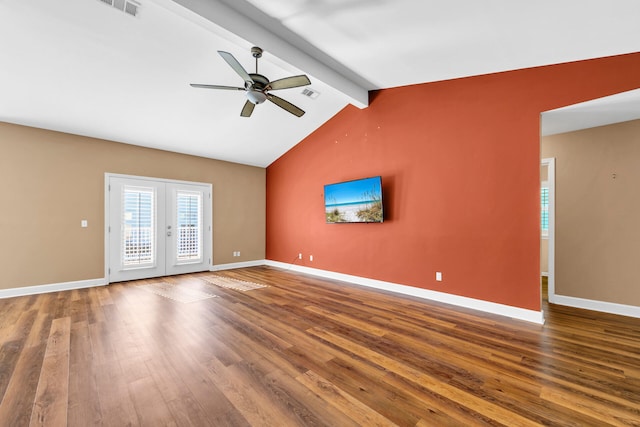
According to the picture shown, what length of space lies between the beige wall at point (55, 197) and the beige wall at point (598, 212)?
24.4 ft

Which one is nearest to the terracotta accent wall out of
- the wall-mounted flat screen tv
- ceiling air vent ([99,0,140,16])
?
the wall-mounted flat screen tv

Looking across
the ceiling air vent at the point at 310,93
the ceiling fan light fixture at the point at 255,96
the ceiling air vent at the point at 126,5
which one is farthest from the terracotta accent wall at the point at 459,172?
the ceiling air vent at the point at 126,5

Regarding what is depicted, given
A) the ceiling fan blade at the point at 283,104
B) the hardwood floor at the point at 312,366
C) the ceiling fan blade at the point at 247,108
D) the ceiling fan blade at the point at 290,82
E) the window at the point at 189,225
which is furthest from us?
the window at the point at 189,225

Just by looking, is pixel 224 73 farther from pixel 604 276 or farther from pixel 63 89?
pixel 604 276

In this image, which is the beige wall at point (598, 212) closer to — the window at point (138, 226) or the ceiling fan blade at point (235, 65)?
the ceiling fan blade at point (235, 65)

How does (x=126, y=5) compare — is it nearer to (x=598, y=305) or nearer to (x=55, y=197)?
(x=55, y=197)

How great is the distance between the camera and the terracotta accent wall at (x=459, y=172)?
3264 millimetres

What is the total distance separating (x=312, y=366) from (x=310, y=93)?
426 cm

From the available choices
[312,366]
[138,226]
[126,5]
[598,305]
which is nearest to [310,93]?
[126,5]

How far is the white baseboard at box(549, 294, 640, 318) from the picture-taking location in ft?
11.2

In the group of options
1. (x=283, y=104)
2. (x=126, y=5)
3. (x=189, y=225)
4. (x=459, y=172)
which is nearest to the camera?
(x=126, y=5)

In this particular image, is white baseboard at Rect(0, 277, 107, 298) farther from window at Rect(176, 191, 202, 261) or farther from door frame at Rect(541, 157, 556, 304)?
door frame at Rect(541, 157, 556, 304)

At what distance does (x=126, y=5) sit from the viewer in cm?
268

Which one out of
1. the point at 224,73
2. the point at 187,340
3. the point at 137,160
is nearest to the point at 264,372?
the point at 187,340
